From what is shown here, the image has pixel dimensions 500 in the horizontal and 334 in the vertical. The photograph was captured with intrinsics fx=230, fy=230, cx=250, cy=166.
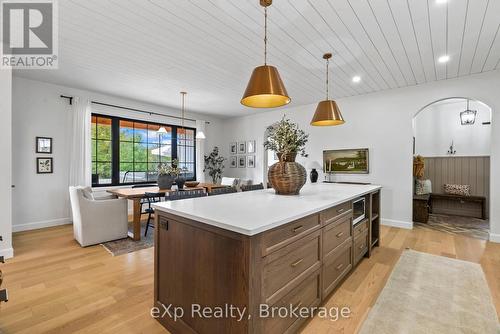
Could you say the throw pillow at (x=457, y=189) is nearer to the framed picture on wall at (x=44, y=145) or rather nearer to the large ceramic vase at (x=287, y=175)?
the large ceramic vase at (x=287, y=175)

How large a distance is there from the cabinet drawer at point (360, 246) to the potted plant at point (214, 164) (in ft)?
16.3

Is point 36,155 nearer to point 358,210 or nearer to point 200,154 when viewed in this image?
point 200,154

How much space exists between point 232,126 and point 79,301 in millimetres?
6021

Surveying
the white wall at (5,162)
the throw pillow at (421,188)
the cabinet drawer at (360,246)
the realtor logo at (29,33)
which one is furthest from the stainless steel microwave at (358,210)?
the white wall at (5,162)

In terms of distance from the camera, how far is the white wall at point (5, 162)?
2.81 meters

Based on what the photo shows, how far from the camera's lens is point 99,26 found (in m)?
2.49

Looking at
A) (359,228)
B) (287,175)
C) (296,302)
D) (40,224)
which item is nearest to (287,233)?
(296,302)

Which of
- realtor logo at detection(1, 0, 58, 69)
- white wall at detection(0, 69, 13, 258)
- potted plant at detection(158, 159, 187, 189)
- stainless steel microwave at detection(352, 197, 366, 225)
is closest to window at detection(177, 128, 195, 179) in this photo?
potted plant at detection(158, 159, 187, 189)

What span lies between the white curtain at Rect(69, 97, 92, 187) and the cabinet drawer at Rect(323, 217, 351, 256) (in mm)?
4791

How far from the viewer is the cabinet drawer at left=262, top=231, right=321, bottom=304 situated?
1291 millimetres

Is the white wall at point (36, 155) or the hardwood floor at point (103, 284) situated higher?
the white wall at point (36, 155)

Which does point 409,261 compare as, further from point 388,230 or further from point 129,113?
point 129,113

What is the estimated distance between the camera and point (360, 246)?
2.68m

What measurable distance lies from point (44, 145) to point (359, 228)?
542 cm
